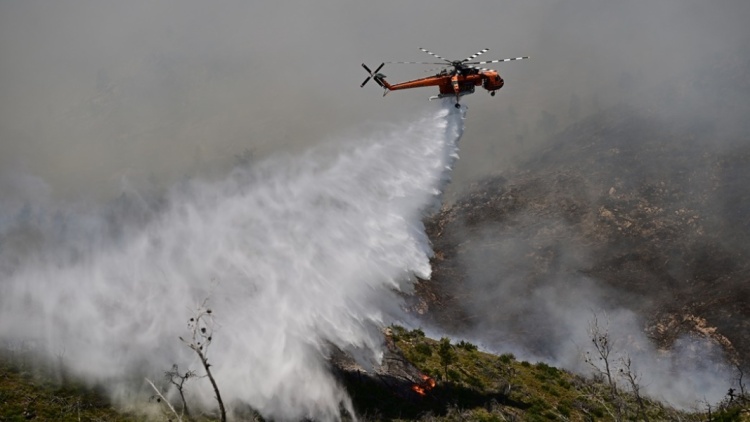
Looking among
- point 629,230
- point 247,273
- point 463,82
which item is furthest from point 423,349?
point 629,230

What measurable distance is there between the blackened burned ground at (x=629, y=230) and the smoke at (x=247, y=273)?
2247 inches

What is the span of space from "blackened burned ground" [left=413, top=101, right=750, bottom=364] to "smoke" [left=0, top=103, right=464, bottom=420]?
57.1m

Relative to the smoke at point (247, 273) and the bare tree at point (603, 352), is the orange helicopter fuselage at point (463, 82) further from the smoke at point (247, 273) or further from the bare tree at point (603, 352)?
the bare tree at point (603, 352)

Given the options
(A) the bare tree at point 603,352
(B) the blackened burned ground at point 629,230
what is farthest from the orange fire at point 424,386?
(B) the blackened burned ground at point 629,230

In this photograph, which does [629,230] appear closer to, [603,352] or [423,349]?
[423,349]

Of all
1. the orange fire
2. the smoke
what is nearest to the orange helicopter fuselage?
the smoke

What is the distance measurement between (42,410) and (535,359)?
68.8m

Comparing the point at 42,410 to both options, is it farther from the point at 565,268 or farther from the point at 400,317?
the point at 565,268

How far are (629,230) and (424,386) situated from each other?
8486 centimetres

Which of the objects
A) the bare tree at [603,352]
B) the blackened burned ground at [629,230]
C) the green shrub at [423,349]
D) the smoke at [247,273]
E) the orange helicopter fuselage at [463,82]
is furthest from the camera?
the blackened burned ground at [629,230]

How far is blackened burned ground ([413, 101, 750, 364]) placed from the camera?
271 ft

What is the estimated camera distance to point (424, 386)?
32188mm

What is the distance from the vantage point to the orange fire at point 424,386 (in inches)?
1244

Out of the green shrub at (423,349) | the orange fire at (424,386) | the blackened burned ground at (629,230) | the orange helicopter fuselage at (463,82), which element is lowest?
the orange fire at (424,386)
